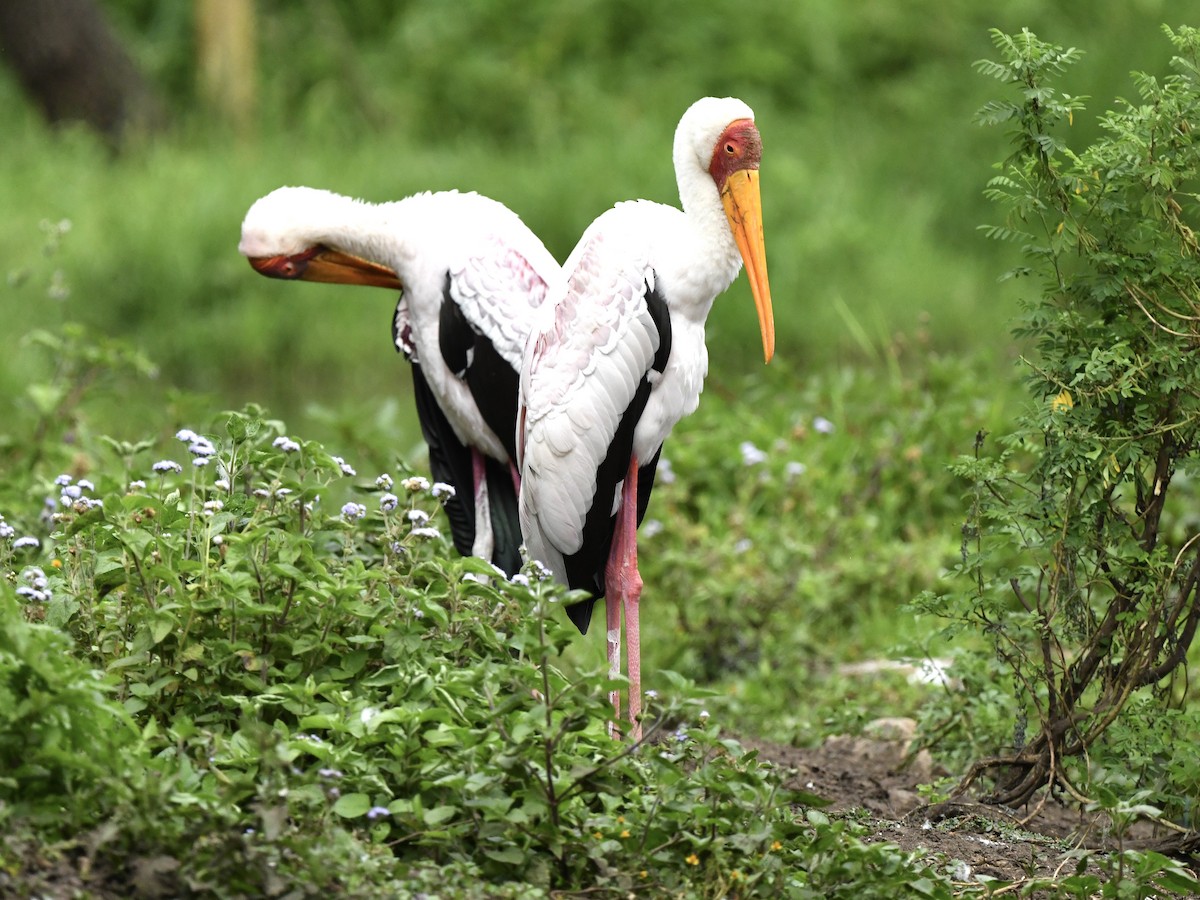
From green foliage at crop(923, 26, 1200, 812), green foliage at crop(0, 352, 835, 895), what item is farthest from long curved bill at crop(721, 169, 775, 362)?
green foliage at crop(0, 352, 835, 895)

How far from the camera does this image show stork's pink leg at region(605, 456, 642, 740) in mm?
3758

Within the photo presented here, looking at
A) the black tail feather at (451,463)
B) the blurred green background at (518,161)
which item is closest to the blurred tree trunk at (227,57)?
the blurred green background at (518,161)

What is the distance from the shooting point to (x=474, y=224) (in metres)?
4.18

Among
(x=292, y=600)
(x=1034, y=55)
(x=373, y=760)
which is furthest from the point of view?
(x=1034, y=55)

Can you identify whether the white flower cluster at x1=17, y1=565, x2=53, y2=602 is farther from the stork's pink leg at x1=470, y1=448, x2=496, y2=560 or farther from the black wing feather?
the stork's pink leg at x1=470, y1=448, x2=496, y2=560

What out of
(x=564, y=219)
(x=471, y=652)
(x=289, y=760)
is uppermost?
(x=564, y=219)

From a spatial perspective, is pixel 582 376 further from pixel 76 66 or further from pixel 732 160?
pixel 76 66

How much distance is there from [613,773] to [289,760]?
1.71ft

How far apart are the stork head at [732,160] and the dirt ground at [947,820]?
94cm

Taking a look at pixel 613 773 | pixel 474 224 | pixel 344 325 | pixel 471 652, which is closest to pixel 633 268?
pixel 474 224

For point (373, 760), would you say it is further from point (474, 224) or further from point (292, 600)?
point (474, 224)

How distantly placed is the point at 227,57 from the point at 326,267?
601 centimetres

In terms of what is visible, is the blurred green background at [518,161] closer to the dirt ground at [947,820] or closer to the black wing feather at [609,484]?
the black wing feather at [609,484]

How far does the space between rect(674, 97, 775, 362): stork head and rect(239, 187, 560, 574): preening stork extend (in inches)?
24.7
